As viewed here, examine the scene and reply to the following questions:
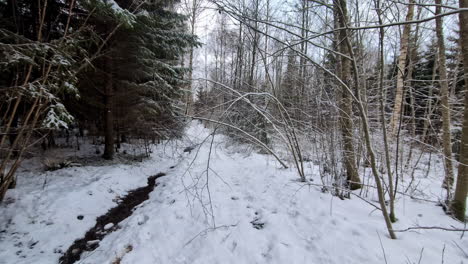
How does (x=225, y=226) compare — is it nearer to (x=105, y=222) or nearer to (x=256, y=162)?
(x=105, y=222)

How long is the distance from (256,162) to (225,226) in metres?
3.67

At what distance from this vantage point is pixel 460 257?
1945 millimetres

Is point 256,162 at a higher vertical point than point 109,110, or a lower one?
lower

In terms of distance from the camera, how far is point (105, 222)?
11.8 ft

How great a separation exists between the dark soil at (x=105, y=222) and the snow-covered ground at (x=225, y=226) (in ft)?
0.42

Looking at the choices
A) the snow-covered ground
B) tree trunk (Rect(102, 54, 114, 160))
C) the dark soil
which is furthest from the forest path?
tree trunk (Rect(102, 54, 114, 160))

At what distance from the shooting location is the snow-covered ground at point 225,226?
2.22 meters

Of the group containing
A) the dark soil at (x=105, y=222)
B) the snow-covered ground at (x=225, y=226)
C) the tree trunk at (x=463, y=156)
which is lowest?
the dark soil at (x=105, y=222)

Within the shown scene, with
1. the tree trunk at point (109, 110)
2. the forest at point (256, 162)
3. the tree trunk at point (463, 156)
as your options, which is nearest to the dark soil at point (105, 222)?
the forest at point (256, 162)

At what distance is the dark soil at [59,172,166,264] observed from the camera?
9.29 ft

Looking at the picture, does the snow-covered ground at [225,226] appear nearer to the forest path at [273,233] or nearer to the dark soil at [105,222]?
the forest path at [273,233]

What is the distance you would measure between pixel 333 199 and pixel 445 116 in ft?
8.12

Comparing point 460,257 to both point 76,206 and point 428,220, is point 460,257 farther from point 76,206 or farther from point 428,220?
point 76,206

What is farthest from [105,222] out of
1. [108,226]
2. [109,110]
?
[109,110]
